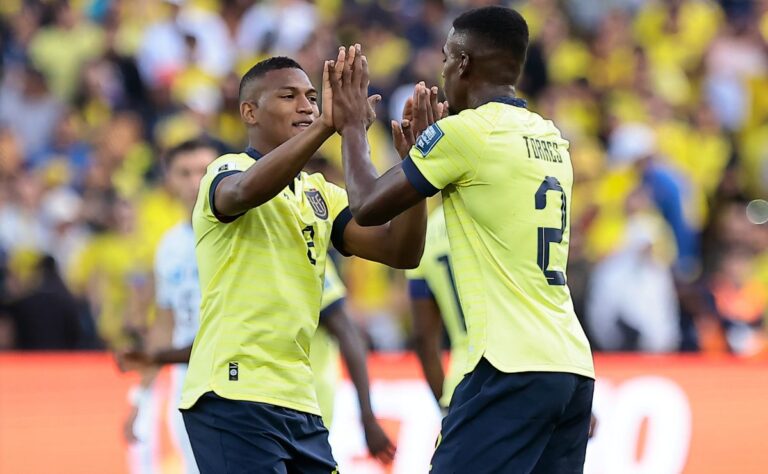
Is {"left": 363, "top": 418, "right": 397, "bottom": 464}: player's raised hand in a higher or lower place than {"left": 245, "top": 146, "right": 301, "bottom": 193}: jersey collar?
lower

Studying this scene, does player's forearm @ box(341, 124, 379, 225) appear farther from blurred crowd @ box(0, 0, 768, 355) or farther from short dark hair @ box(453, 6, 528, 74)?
blurred crowd @ box(0, 0, 768, 355)

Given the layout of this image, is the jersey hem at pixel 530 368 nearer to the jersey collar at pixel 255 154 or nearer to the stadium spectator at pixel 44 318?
the jersey collar at pixel 255 154

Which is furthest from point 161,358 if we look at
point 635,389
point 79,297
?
point 79,297

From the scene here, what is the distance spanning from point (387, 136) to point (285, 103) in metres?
9.08

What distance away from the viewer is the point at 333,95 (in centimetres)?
503

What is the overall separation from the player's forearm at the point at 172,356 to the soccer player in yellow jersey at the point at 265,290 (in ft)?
4.46

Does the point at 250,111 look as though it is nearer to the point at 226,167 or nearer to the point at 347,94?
the point at 226,167

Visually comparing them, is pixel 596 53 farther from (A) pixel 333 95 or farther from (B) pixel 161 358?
(A) pixel 333 95

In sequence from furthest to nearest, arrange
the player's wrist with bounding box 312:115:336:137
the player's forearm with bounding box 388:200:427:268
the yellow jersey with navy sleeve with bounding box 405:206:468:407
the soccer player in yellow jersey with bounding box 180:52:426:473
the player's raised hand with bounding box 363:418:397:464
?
1. the yellow jersey with navy sleeve with bounding box 405:206:468:407
2. the player's raised hand with bounding box 363:418:397:464
3. the player's forearm with bounding box 388:200:427:268
4. the soccer player in yellow jersey with bounding box 180:52:426:473
5. the player's wrist with bounding box 312:115:336:137

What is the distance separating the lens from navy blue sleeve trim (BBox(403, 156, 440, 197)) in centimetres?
484

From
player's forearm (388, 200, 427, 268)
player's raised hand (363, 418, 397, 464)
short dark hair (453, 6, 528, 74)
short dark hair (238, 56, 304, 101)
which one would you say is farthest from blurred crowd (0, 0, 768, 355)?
short dark hair (453, 6, 528, 74)

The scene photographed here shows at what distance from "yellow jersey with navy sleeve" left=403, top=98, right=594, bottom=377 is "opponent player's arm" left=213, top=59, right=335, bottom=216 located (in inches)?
13.4

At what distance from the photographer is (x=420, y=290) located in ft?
24.1

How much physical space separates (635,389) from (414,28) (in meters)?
7.49
